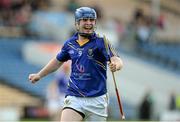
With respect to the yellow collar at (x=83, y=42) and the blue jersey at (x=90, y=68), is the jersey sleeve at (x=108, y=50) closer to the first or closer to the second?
the blue jersey at (x=90, y=68)

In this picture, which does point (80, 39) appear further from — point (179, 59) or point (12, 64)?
point (179, 59)

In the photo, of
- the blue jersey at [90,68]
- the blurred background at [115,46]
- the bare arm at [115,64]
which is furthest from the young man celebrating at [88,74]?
the blurred background at [115,46]

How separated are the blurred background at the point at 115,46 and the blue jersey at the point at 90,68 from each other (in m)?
13.8

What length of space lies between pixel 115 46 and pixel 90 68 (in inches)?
770

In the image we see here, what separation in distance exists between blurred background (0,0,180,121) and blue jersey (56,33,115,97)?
13765 mm

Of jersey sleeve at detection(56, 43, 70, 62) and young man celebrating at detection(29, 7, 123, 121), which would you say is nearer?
young man celebrating at detection(29, 7, 123, 121)

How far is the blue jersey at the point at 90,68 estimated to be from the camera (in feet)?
34.5

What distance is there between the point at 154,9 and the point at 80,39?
22.6 metres

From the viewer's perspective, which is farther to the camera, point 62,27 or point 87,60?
point 62,27

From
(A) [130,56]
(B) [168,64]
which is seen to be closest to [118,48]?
(A) [130,56]

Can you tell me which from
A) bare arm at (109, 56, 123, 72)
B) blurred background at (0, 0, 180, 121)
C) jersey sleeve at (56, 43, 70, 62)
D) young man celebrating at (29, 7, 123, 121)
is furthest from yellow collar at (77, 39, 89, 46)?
blurred background at (0, 0, 180, 121)

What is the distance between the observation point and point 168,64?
31688 millimetres

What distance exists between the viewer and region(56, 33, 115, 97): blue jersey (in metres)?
10.5

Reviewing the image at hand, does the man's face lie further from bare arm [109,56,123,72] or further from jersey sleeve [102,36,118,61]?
bare arm [109,56,123,72]
